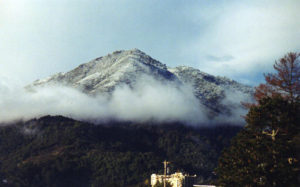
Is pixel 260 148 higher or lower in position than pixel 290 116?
lower

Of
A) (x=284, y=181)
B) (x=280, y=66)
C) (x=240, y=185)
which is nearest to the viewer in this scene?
(x=284, y=181)

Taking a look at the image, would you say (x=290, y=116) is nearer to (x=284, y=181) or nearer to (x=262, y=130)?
(x=262, y=130)

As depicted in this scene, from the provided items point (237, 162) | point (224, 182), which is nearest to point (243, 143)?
point (237, 162)

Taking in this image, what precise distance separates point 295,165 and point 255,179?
6825mm

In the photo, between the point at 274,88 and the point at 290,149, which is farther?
the point at 274,88

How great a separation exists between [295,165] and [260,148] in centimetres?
608

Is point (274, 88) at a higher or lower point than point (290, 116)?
higher

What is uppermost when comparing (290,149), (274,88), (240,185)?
(274,88)

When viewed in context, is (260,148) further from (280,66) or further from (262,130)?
(280,66)

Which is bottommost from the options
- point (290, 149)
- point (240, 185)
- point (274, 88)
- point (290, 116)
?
point (240, 185)

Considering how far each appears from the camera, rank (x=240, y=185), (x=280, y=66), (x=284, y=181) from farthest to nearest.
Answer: (x=280, y=66) < (x=240, y=185) < (x=284, y=181)

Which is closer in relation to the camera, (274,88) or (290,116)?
(290,116)

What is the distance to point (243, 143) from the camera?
69125mm

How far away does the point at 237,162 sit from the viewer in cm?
6794
